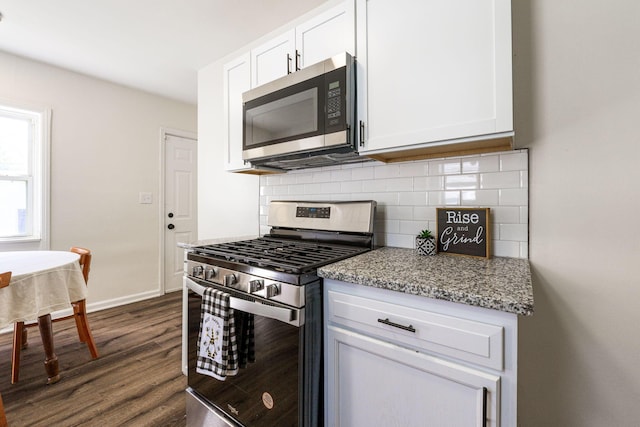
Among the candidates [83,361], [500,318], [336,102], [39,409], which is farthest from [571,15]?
[83,361]

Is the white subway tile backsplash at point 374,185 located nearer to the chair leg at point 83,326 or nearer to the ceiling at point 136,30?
the ceiling at point 136,30

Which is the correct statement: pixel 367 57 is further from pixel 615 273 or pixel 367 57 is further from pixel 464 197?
pixel 615 273

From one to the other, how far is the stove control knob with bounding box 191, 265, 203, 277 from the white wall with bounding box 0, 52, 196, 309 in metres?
2.38

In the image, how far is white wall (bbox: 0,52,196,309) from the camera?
282 centimetres

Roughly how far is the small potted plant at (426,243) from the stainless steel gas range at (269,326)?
0.25 meters

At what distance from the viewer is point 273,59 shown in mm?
1688

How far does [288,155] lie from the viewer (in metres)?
1.58

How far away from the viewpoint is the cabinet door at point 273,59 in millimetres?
1592

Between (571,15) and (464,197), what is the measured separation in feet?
2.63

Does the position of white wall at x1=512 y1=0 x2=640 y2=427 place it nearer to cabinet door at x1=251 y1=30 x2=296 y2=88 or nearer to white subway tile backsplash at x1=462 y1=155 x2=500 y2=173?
white subway tile backsplash at x1=462 y1=155 x2=500 y2=173

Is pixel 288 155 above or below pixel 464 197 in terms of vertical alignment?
above

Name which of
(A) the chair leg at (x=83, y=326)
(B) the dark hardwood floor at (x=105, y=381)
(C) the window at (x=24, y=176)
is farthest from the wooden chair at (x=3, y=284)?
(C) the window at (x=24, y=176)

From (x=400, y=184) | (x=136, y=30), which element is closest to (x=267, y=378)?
(x=400, y=184)

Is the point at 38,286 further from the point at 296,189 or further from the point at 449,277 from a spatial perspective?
the point at 449,277
